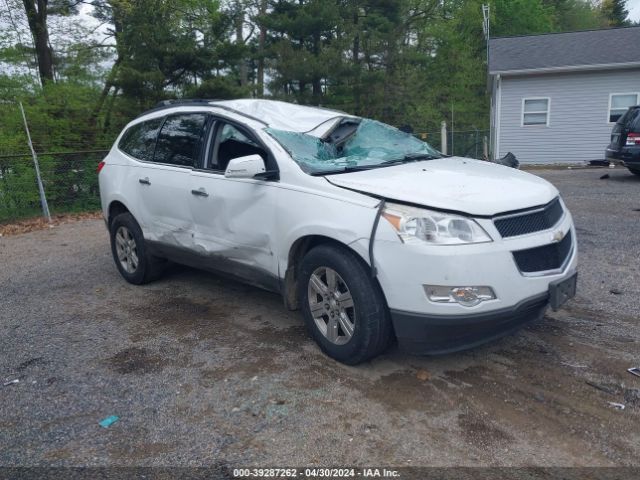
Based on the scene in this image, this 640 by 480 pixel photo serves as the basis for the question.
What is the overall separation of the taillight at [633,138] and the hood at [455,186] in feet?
30.9

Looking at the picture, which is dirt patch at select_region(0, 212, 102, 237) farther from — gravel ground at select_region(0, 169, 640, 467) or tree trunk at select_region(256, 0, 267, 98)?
tree trunk at select_region(256, 0, 267, 98)

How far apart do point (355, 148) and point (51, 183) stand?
877 centimetres

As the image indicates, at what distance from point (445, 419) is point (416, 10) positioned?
3688cm

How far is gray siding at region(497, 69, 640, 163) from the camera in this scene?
18.2 metres

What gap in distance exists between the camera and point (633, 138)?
463 inches

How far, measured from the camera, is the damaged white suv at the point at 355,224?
3156mm

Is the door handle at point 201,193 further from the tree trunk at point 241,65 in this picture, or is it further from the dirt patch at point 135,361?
the tree trunk at point 241,65

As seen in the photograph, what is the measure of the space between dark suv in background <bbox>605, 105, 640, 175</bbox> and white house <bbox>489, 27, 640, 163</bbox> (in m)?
6.66

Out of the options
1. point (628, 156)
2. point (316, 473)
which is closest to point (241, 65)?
point (628, 156)

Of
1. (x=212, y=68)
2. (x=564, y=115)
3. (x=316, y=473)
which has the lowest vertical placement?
(x=316, y=473)

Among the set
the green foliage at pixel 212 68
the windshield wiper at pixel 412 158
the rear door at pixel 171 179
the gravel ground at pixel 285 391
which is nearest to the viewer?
the gravel ground at pixel 285 391

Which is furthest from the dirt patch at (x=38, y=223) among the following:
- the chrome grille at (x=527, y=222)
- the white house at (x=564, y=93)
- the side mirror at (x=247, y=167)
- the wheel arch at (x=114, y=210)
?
the white house at (x=564, y=93)

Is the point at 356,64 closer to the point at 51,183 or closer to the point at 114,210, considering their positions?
the point at 51,183

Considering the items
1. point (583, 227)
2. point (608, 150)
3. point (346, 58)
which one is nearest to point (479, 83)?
point (346, 58)
